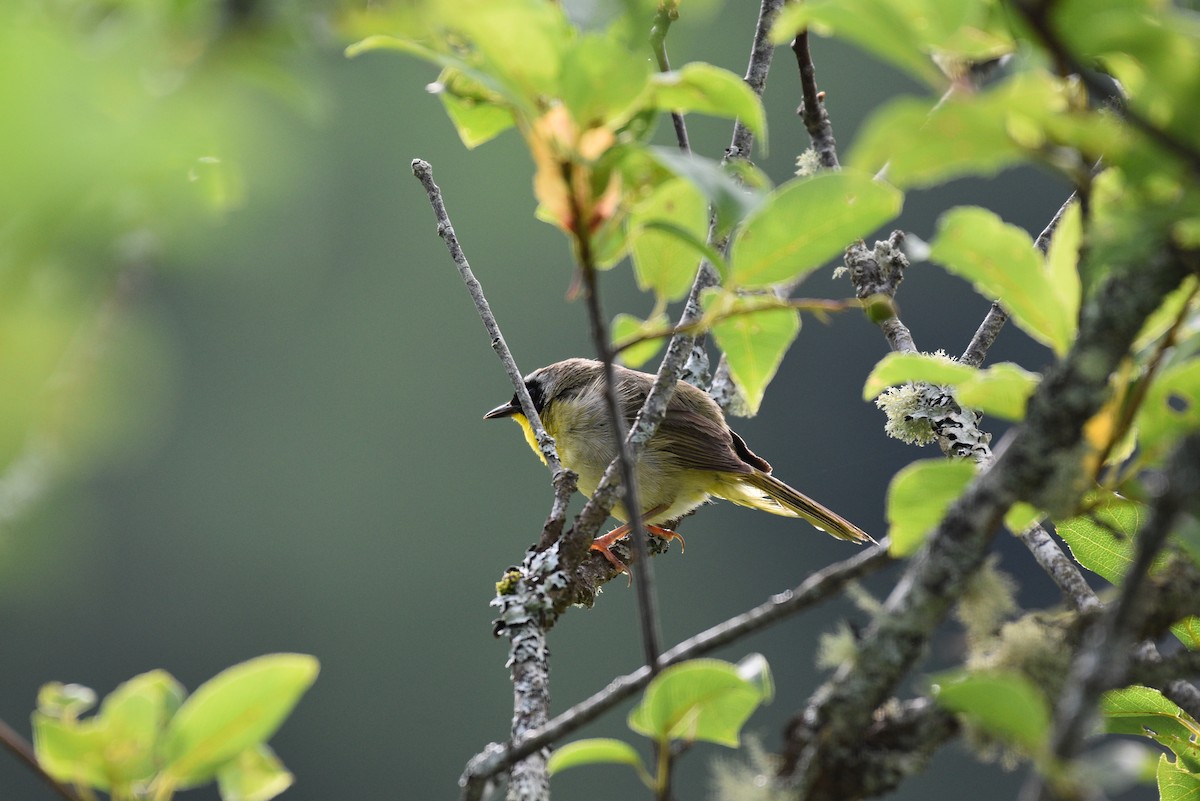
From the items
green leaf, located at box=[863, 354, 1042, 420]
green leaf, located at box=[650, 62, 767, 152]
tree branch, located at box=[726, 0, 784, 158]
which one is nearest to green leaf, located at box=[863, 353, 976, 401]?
green leaf, located at box=[863, 354, 1042, 420]

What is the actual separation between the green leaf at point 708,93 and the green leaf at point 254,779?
889 mm

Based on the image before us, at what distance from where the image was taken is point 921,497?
119 cm

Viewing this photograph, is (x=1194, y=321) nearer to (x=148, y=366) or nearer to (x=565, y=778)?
(x=148, y=366)

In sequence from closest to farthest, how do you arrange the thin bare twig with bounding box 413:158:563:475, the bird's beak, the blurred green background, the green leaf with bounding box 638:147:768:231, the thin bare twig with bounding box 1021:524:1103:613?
1. the green leaf with bounding box 638:147:768:231
2. the thin bare twig with bounding box 1021:524:1103:613
3. the thin bare twig with bounding box 413:158:563:475
4. the bird's beak
5. the blurred green background

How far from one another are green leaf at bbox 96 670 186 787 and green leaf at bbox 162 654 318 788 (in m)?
0.02

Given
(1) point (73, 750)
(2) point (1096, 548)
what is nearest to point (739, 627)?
(1) point (73, 750)

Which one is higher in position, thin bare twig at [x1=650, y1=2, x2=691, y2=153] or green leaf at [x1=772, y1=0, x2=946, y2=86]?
thin bare twig at [x1=650, y1=2, x2=691, y2=153]

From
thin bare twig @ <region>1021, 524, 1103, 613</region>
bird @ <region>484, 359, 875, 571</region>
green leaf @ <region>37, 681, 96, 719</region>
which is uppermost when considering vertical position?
green leaf @ <region>37, 681, 96, 719</region>

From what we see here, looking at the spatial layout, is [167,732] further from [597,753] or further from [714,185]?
[714,185]

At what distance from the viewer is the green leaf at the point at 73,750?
3.66ft

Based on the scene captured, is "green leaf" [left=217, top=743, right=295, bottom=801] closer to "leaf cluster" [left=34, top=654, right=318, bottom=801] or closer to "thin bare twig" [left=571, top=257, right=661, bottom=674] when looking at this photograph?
"leaf cluster" [left=34, top=654, right=318, bottom=801]

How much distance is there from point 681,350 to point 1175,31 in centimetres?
127

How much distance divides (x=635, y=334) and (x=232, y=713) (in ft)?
2.12

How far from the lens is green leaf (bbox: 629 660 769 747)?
1.14 m
